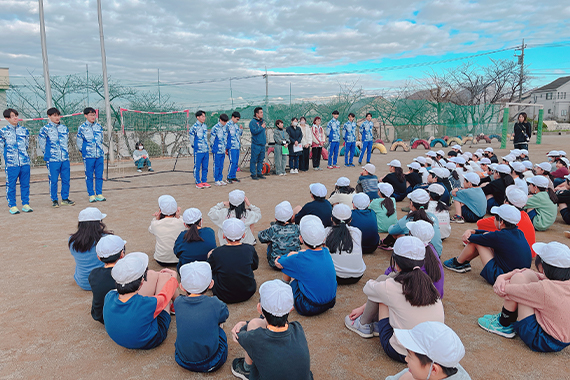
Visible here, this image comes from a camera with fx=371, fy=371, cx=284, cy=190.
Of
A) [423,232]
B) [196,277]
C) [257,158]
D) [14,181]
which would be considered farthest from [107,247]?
[257,158]

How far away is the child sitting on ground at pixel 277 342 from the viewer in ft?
6.54

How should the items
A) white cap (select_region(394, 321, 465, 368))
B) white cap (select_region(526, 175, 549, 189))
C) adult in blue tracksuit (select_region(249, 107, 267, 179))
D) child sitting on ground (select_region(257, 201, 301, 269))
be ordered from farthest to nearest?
adult in blue tracksuit (select_region(249, 107, 267, 179)) < white cap (select_region(526, 175, 549, 189)) < child sitting on ground (select_region(257, 201, 301, 269)) < white cap (select_region(394, 321, 465, 368))

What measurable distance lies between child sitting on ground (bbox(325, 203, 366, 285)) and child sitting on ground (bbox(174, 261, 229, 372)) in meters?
1.44

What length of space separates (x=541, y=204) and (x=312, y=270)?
13.9 feet

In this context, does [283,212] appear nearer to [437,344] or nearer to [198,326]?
A: [198,326]

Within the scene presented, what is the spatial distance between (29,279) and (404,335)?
416cm

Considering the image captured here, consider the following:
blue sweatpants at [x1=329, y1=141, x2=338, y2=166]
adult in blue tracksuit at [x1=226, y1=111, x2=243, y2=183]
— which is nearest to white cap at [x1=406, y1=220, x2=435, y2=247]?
adult in blue tracksuit at [x1=226, y1=111, x2=243, y2=183]

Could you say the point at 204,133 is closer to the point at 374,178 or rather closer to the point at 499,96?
the point at 374,178

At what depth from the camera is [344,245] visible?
141 inches

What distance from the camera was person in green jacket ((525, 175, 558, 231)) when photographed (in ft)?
17.6

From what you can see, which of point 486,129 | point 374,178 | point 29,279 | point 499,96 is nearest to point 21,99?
point 29,279

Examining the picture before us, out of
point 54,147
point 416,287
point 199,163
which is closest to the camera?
point 416,287

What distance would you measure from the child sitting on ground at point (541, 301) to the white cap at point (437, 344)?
1.39 m

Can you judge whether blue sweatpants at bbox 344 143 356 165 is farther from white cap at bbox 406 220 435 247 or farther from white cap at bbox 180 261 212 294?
white cap at bbox 180 261 212 294
